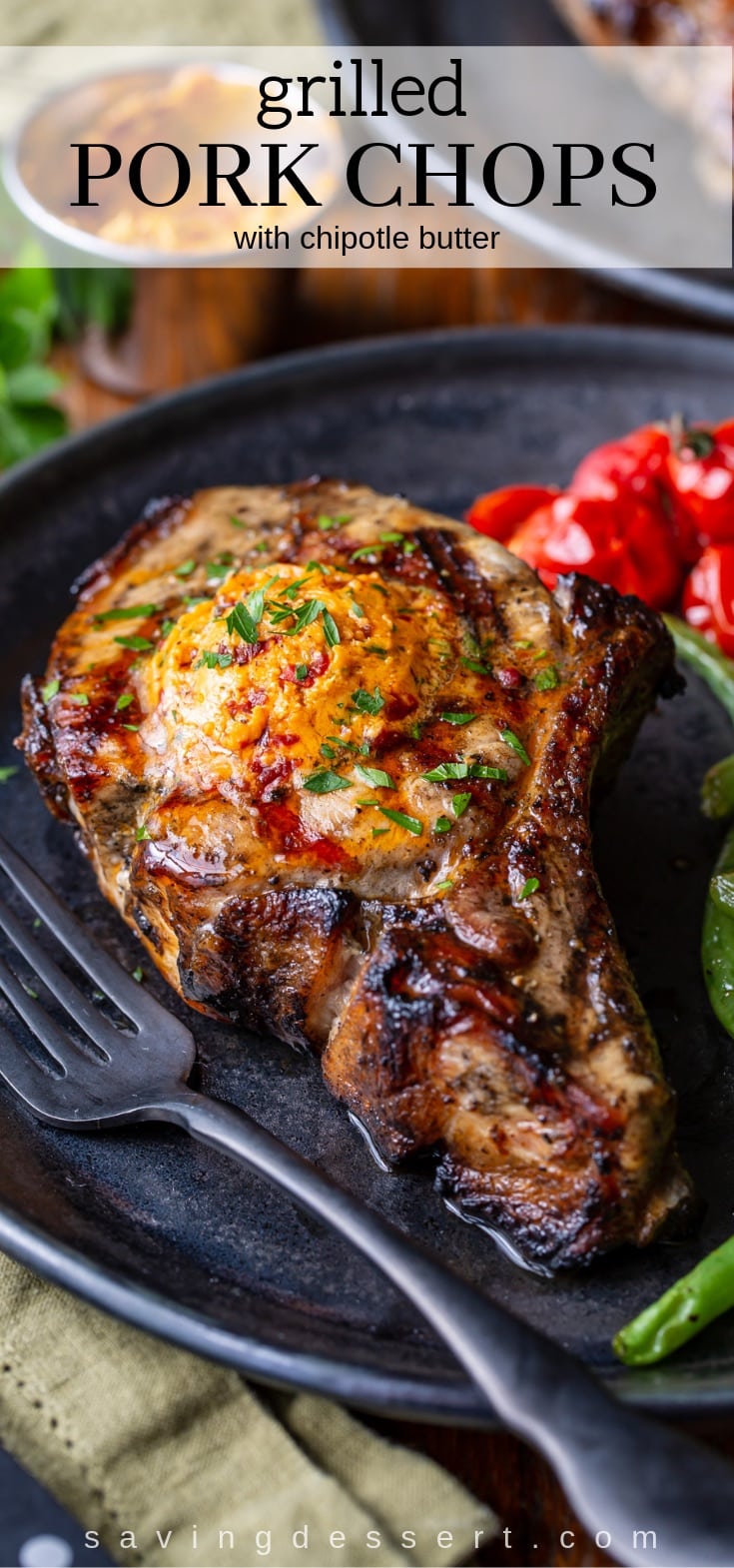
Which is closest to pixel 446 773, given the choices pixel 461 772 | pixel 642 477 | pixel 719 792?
pixel 461 772

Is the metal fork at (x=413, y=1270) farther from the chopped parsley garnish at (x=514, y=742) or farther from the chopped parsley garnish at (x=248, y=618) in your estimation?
the chopped parsley garnish at (x=514, y=742)

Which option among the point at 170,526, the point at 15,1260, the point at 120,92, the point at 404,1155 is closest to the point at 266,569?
the point at 170,526

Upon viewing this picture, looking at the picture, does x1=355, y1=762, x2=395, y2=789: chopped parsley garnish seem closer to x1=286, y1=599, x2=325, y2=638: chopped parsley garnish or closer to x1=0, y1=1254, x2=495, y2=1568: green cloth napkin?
x1=286, y1=599, x2=325, y2=638: chopped parsley garnish

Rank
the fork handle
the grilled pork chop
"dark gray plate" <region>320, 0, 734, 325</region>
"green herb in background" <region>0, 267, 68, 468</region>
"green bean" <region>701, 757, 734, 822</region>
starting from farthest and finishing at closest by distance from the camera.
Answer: "dark gray plate" <region>320, 0, 734, 325</region>, "green herb in background" <region>0, 267, 68, 468</region>, "green bean" <region>701, 757, 734, 822</region>, the grilled pork chop, the fork handle

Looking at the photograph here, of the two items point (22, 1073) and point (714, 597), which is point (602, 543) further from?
point (22, 1073)

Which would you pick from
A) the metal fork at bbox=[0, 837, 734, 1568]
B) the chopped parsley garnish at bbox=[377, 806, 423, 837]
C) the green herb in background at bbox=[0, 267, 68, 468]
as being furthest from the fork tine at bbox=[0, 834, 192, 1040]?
the green herb in background at bbox=[0, 267, 68, 468]

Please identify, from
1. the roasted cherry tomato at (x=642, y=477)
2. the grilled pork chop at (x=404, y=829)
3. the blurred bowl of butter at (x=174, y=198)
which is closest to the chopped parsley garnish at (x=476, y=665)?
the grilled pork chop at (x=404, y=829)
